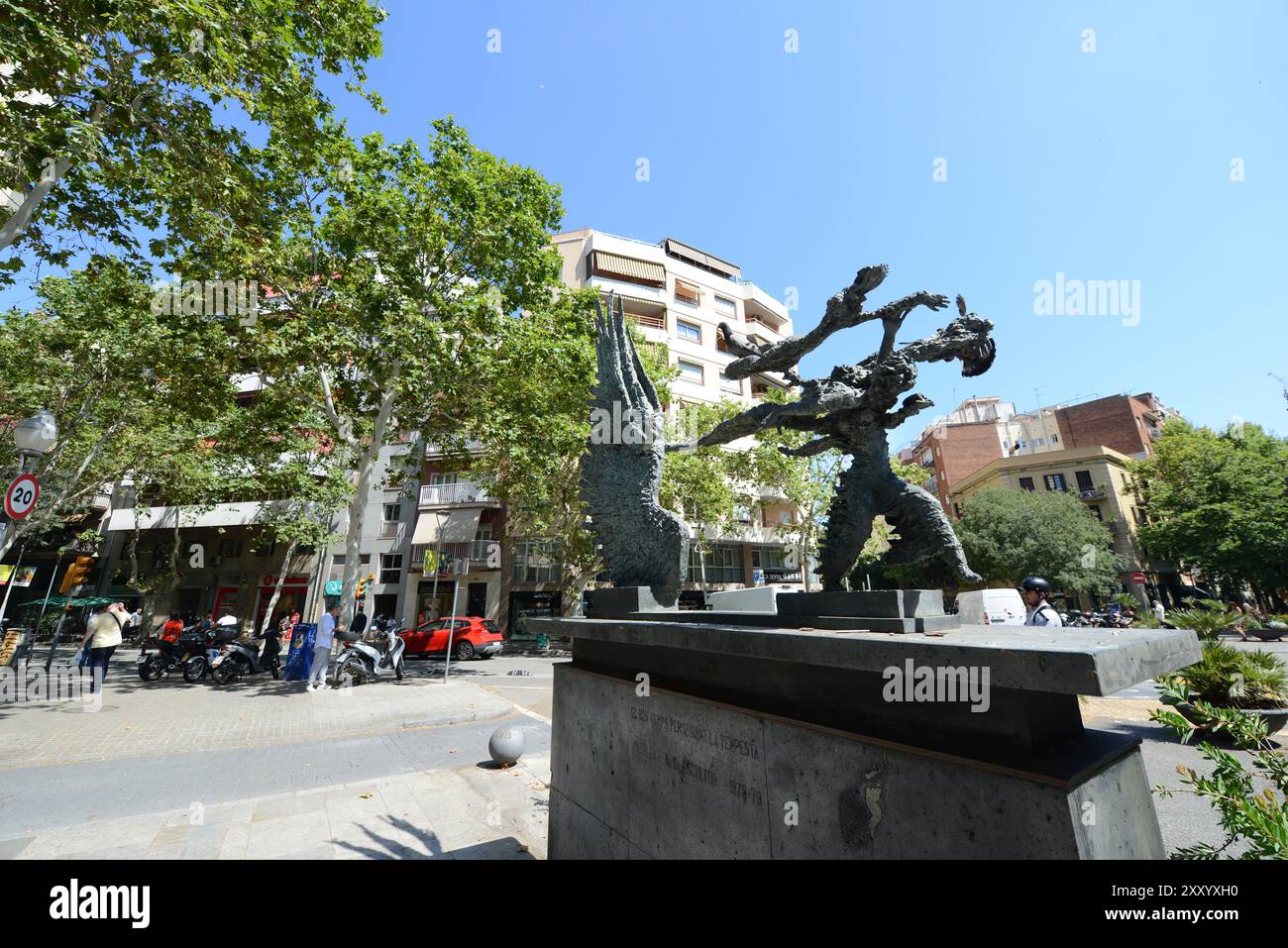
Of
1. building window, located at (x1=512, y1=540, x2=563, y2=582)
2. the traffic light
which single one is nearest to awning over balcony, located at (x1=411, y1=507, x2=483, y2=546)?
building window, located at (x1=512, y1=540, x2=563, y2=582)

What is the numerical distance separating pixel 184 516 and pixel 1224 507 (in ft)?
171

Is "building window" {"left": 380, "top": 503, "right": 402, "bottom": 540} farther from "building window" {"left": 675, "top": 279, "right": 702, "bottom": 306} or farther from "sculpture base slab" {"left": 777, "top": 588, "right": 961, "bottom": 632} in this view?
"sculpture base slab" {"left": 777, "top": 588, "right": 961, "bottom": 632}

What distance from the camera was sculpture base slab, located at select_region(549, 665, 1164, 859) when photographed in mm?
1713

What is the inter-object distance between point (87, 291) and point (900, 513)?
74.8 feet

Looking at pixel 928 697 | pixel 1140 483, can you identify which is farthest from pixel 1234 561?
pixel 928 697

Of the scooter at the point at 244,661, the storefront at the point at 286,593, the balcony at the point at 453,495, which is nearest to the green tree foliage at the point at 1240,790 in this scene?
the scooter at the point at 244,661

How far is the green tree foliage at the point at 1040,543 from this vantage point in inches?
1107

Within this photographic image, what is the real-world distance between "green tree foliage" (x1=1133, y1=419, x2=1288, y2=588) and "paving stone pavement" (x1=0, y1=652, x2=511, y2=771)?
35115 millimetres

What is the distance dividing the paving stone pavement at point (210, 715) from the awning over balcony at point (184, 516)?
15760 millimetres

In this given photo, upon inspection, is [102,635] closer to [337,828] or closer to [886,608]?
[337,828]

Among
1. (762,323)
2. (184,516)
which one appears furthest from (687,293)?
(184,516)

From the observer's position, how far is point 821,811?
7.59 feet
